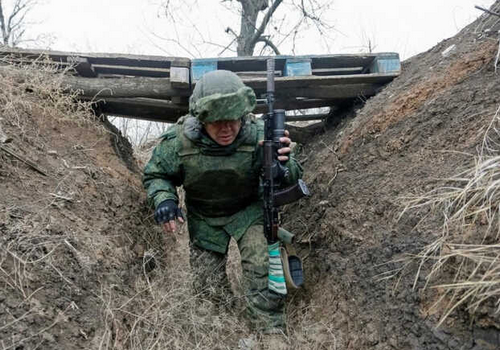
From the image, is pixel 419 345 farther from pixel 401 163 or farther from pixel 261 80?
pixel 261 80

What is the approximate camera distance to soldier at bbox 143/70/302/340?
293 centimetres

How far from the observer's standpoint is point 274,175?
3.00 m

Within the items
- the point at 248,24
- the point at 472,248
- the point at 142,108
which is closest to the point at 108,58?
the point at 142,108

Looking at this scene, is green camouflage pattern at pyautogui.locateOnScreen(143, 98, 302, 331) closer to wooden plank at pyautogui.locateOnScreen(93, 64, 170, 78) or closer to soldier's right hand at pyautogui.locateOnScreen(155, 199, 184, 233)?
soldier's right hand at pyautogui.locateOnScreen(155, 199, 184, 233)

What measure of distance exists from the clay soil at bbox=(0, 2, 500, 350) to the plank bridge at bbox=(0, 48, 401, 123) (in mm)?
422

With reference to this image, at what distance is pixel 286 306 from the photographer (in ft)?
10.7

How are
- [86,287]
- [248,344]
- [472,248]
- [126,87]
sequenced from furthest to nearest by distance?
1. [126,87]
2. [248,344]
3. [86,287]
4. [472,248]

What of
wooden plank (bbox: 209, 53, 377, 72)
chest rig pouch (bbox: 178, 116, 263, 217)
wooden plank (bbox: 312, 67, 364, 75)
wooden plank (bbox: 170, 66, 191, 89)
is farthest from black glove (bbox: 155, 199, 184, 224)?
wooden plank (bbox: 312, 67, 364, 75)

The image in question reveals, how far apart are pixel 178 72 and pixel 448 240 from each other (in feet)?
9.62

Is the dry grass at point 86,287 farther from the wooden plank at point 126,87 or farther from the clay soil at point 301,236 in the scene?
the wooden plank at point 126,87

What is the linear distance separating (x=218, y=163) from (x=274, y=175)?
0.42 metres

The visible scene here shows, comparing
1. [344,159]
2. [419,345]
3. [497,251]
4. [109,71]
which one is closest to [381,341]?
[419,345]

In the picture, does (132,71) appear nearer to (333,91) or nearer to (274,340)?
(333,91)

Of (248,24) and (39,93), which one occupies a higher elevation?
(248,24)
